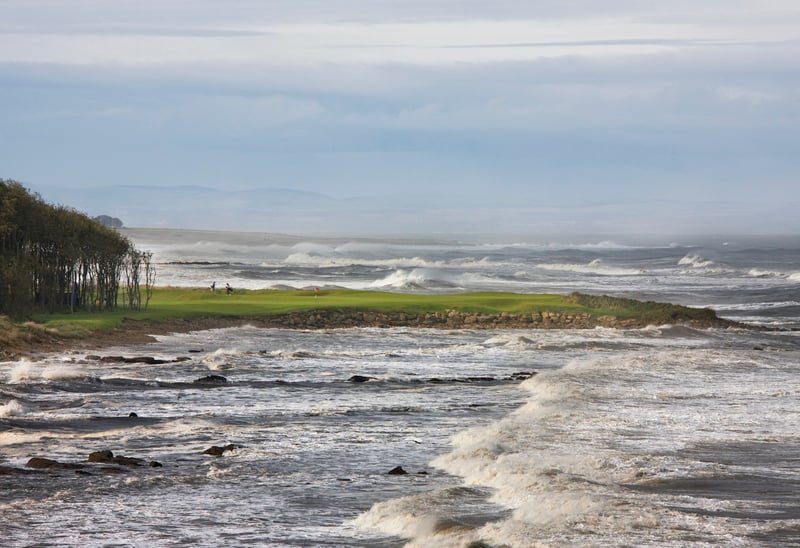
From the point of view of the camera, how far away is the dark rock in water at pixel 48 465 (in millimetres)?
18266

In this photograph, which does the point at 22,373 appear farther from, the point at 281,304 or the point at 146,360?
the point at 281,304

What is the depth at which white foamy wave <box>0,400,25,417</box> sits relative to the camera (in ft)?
78.5

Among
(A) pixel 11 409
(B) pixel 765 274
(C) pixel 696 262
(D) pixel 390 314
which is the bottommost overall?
(A) pixel 11 409

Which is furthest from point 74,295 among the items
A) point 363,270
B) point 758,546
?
point 363,270

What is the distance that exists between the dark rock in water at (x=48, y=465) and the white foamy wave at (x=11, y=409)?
18.7 ft

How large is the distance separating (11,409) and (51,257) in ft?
110

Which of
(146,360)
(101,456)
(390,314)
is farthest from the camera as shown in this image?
(390,314)

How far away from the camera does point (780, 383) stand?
3312cm

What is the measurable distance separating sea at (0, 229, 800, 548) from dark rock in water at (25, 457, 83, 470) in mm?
279

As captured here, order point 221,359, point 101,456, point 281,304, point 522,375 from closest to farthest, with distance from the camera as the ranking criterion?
point 101,456 < point 522,375 < point 221,359 < point 281,304

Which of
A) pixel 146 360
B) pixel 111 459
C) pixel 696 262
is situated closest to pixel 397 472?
pixel 111 459

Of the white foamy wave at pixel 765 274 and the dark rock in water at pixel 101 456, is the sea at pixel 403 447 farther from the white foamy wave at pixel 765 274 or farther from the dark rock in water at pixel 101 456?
the white foamy wave at pixel 765 274

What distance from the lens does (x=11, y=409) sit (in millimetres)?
24172

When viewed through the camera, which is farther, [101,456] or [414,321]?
[414,321]
